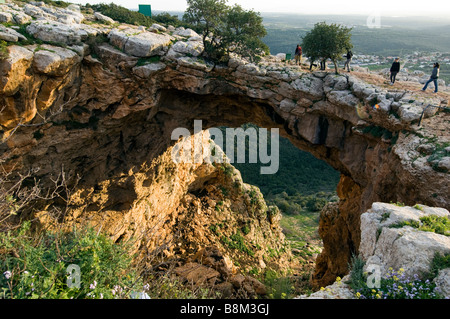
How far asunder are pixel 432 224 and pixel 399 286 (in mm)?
2455

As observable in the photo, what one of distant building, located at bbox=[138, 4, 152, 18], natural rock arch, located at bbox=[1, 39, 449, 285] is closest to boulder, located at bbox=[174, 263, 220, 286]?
natural rock arch, located at bbox=[1, 39, 449, 285]

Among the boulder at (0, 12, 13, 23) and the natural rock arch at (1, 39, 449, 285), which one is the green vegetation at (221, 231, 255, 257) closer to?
the natural rock arch at (1, 39, 449, 285)

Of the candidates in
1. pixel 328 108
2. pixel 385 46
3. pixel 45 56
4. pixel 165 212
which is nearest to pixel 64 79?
pixel 45 56

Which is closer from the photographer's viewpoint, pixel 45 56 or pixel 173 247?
pixel 45 56

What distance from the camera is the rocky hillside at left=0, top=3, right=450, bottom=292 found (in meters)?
12.4

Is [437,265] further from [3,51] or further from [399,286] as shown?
[3,51]

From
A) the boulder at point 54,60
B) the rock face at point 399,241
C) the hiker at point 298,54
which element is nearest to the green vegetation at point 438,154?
the rock face at point 399,241

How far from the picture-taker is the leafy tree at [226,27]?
16.9 metres

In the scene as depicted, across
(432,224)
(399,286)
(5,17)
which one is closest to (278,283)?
(432,224)

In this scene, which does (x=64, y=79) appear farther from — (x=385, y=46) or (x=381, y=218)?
(x=385, y=46)

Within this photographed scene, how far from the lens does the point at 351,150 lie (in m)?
16.5

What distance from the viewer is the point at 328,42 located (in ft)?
56.1

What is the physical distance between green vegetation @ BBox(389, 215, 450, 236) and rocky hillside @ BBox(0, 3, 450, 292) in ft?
12.0
